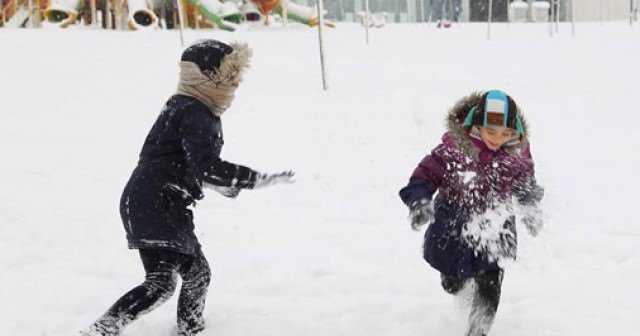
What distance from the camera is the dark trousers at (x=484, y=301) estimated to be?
312 cm

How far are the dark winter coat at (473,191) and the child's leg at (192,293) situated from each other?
1037 millimetres

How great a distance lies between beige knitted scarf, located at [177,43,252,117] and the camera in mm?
2984

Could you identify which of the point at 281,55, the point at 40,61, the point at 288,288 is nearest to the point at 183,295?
the point at 288,288

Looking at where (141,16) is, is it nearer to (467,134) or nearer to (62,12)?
(62,12)

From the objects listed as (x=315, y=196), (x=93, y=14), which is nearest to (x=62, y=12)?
(x=93, y=14)

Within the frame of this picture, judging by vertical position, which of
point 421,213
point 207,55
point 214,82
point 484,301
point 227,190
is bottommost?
point 484,301

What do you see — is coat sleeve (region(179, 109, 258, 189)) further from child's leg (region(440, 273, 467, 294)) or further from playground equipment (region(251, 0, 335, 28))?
playground equipment (region(251, 0, 335, 28))

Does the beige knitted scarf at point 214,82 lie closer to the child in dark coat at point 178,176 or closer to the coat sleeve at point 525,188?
the child in dark coat at point 178,176

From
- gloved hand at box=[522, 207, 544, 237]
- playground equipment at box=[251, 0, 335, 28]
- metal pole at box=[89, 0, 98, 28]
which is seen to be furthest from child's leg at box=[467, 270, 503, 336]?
playground equipment at box=[251, 0, 335, 28]

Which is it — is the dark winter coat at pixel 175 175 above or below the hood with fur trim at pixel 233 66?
below

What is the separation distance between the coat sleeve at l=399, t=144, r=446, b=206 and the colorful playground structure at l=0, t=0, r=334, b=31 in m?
15.0

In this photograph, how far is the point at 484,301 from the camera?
312 centimetres

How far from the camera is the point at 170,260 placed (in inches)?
122

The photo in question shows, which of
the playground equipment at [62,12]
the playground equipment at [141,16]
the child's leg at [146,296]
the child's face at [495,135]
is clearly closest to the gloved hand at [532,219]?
the child's face at [495,135]
